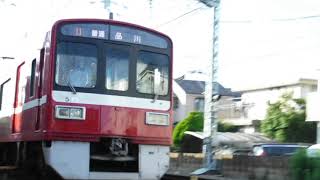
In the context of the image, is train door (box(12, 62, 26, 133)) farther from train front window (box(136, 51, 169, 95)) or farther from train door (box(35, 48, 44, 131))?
train front window (box(136, 51, 169, 95))

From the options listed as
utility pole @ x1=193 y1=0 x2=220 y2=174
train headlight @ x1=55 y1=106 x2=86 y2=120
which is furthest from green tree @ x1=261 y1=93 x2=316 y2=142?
A: train headlight @ x1=55 y1=106 x2=86 y2=120

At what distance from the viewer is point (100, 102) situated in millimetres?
10539

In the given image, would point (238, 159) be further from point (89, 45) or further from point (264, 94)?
point (264, 94)

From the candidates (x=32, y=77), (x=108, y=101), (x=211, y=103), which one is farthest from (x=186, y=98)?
(x=108, y=101)

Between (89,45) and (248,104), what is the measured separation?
36.7 meters

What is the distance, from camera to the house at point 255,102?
1615 inches

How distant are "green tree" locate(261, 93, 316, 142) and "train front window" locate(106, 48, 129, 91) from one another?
26.8 metres

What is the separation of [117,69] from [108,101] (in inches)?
27.2

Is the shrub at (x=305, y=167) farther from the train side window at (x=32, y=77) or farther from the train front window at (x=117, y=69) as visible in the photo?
the train side window at (x=32, y=77)

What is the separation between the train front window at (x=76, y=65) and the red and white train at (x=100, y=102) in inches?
0.7

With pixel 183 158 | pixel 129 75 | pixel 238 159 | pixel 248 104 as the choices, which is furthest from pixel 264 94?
pixel 129 75

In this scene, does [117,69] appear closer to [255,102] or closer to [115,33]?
[115,33]

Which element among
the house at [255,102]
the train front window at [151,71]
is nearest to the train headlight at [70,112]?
the train front window at [151,71]

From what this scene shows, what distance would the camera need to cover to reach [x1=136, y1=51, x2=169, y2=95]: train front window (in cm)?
1114
